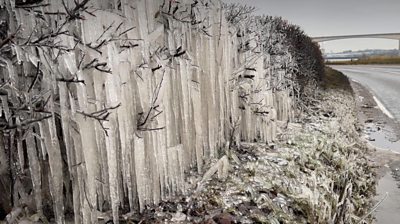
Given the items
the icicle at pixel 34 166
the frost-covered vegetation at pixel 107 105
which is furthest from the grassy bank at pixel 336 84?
the icicle at pixel 34 166

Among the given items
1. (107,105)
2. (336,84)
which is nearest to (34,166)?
(107,105)

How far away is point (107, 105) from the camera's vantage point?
2.21 m

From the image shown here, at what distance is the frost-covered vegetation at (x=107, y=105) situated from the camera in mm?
1839

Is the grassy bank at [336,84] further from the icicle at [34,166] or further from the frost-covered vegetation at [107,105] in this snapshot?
the icicle at [34,166]

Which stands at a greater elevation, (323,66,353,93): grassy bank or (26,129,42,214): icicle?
(26,129,42,214): icicle

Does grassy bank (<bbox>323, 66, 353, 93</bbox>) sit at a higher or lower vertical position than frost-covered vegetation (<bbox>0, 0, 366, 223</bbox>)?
lower

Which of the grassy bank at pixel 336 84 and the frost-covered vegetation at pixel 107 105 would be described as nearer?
the frost-covered vegetation at pixel 107 105

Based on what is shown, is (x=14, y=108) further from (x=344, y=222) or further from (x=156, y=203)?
(x=344, y=222)

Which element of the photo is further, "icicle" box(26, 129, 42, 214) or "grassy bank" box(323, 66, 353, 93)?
"grassy bank" box(323, 66, 353, 93)

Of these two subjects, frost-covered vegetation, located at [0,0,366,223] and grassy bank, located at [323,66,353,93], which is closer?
frost-covered vegetation, located at [0,0,366,223]

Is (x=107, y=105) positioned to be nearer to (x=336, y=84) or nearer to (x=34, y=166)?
(x=34, y=166)

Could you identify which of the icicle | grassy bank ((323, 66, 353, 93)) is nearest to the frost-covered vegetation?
the icicle

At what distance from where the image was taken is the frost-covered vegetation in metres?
1.84

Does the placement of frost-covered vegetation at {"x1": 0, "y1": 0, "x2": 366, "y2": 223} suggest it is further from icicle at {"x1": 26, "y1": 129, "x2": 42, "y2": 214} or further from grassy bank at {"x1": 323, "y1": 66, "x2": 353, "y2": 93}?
grassy bank at {"x1": 323, "y1": 66, "x2": 353, "y2": 93}
